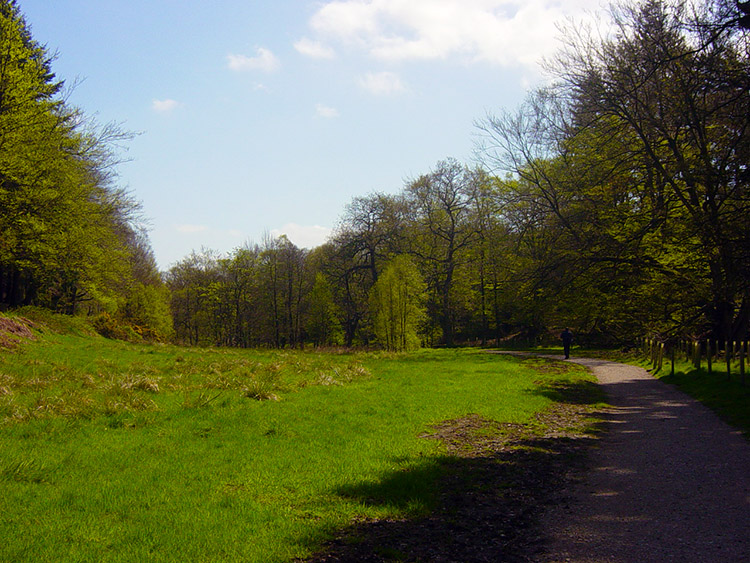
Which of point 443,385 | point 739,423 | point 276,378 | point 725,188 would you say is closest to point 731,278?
point 725,188

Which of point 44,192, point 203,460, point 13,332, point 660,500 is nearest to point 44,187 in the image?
point 44,192

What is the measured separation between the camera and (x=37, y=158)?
20438mm

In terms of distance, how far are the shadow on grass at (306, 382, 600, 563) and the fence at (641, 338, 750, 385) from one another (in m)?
7.90

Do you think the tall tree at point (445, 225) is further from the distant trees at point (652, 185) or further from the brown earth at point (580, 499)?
the brown earth at point (580, 499)

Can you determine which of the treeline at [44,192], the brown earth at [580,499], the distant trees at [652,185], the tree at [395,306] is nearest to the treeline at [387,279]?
the tree at [395,306]

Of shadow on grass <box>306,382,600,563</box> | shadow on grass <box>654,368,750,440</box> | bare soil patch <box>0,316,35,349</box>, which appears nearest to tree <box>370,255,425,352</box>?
shadow on grass <box>654,368,750,440</box>

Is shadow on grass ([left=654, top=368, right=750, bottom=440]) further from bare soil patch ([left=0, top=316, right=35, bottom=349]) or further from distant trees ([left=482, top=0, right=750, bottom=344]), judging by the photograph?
bare soil patch ([left=0, top=316, right=35, bottom=349])

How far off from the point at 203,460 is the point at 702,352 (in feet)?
69.8

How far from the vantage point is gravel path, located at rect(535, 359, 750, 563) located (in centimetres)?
483

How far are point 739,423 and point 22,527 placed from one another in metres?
12.0

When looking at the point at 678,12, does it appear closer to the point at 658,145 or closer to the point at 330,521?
the point at 658,145

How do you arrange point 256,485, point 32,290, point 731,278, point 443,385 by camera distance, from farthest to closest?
point 32,290, point 443,385, point 731,278, point 256,485

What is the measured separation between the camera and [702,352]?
848 inches

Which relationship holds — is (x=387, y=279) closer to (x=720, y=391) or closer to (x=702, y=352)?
(x=702, y=352)
